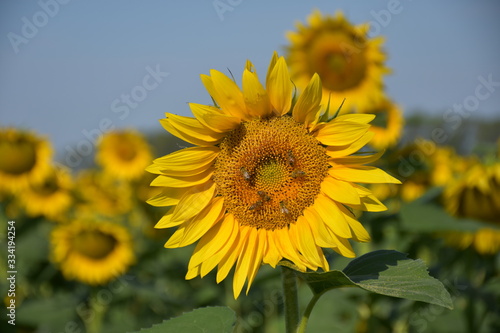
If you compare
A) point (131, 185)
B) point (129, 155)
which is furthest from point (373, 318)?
point (129, 155)

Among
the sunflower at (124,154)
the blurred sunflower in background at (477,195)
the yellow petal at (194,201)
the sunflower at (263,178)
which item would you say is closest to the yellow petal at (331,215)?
the sunflower at (263,178)

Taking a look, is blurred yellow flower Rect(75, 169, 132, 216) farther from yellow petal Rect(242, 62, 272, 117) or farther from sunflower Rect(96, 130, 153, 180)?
yellow petal Rect(242, 62, 272, 117)

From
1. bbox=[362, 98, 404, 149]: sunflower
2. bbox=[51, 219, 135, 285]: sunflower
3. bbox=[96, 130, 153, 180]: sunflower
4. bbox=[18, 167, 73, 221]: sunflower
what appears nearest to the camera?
bbox=[362, 98, 404, 149]: sunflower

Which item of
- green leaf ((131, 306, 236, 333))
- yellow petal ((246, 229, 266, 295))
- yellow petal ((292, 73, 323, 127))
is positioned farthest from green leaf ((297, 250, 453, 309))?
yellow petal ((292, 73, 323, 127))

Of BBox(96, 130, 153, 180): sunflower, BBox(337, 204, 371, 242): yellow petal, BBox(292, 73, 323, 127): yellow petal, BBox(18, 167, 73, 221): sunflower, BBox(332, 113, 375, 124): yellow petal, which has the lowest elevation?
BBox(337, 204, 371, 242): yellow petal

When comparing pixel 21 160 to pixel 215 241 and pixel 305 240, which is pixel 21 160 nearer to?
pixel 215 241

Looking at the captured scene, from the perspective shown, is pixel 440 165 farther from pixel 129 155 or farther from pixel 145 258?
pixel 129 155

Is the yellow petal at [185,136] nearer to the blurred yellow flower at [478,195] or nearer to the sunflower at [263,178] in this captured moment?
the sunflower at [263,178]
